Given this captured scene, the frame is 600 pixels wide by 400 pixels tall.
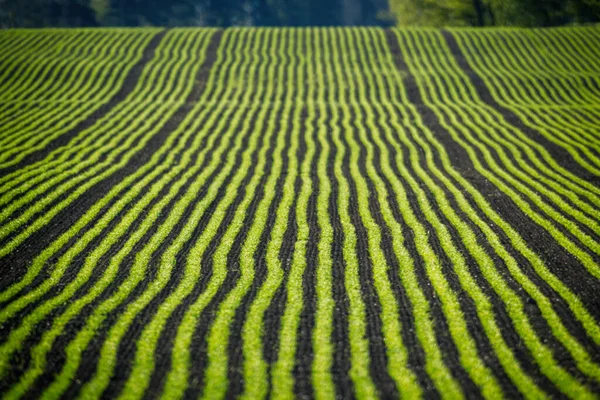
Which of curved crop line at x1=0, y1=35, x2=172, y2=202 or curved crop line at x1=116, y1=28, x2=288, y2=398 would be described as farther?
curved crop line at x1=0, y1=35, x2=172, y2=202

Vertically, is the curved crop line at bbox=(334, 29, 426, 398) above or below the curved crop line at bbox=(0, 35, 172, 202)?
A: below

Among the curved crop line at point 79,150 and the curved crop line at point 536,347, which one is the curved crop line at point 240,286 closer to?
the curved crop line at point 536,347

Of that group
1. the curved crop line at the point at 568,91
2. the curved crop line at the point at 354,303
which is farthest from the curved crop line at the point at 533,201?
the curved crop line at the point at 354,303

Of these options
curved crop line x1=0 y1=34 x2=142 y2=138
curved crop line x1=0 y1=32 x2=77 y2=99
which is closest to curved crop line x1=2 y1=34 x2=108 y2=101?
curved crop line x1=0 y1=34 x2=142 y2=138

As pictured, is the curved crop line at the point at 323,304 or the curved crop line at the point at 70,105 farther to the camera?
the curved crop line at the point at 70,105

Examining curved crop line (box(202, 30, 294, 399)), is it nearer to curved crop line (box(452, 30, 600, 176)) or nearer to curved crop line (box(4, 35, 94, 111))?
curved crop line (box(452, 30, 600, 176))

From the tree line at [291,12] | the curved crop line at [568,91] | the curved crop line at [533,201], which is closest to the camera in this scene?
the curved crop line at [533,201]

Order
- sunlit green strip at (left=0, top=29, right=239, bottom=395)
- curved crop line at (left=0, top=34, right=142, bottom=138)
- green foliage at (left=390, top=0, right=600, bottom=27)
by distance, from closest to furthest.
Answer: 1. sunlit green strip at (left=0, top=29, right=239, bottom=395)
2. curved crop line at (left=0, top=34, right=142, bottom=138)
3. green foliage at (left=390, top=0, right=600, bottom=27)

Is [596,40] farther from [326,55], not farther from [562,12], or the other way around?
[326,55]
